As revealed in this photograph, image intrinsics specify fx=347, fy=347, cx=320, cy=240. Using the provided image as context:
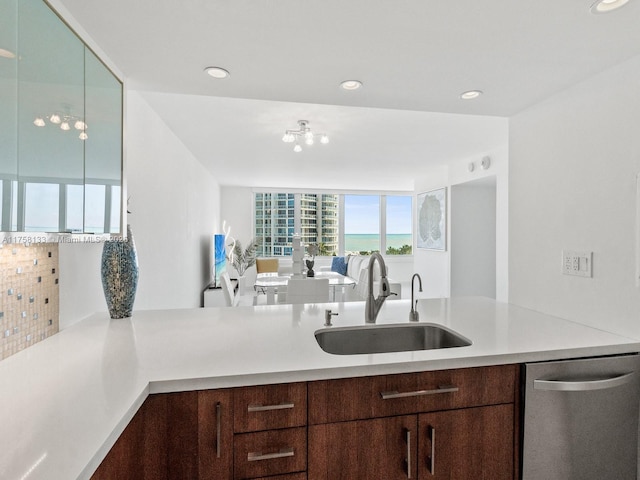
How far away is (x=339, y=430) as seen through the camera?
113 cm

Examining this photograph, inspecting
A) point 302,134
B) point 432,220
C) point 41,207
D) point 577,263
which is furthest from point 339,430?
point 432,220

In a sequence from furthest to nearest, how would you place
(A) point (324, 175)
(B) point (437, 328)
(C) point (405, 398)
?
1. (A) point (324, 175)
2. (B) point (437, 328)
3. (C) point (405, 398)

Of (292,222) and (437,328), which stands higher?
(292,222)

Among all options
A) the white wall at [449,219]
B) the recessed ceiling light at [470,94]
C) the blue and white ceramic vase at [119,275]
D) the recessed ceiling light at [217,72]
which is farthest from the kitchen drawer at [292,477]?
the white wall at [449,219]

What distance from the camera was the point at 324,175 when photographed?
6.43 metres

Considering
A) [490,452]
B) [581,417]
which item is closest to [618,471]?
[581,417]

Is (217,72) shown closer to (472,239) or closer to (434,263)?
(472,239)

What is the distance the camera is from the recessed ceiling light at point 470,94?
192 cm

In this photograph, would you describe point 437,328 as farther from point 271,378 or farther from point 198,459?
point 198,459

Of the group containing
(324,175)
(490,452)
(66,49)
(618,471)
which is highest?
(324,175)

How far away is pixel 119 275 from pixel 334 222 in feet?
23.3

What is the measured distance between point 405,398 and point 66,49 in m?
1.61

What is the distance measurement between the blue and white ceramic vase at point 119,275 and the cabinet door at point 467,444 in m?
1.43

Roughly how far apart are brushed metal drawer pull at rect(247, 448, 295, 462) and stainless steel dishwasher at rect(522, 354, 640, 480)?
0.86 m
